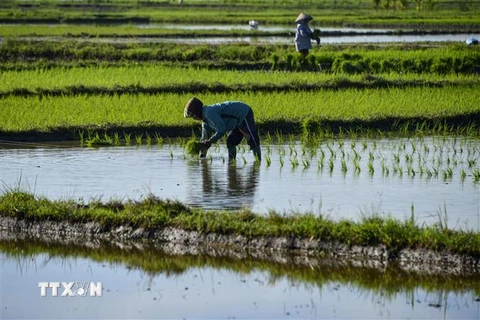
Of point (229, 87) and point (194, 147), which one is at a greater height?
point (229, 87)

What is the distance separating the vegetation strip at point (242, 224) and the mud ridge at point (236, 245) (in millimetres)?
12

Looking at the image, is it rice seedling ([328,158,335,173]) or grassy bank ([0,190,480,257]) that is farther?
rice seedling ([328,158,335,173])

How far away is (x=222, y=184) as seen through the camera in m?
7.79

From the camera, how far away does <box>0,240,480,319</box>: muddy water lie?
478 cm

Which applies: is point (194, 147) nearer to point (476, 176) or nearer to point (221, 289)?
point (476, 176)

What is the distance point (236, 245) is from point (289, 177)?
7.26 feet

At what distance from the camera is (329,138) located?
10266 mm

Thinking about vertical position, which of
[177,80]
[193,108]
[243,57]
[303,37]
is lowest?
[193,108]

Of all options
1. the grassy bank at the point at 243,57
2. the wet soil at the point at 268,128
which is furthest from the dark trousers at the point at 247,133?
the grassy bank at the point at 243,57

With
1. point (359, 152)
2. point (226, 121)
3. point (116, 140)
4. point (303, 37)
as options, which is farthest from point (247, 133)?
point (303, 37)

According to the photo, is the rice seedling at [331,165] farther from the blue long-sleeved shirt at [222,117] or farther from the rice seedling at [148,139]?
the rice seedling at [148,139]

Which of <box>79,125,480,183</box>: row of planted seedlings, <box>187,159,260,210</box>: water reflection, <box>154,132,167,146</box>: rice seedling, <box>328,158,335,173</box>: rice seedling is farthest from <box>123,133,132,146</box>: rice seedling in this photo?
<box>328,158,335,173</box>: rice seedling

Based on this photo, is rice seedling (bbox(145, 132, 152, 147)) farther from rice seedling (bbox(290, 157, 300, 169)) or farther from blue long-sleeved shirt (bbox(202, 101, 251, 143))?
rice seedling (bbox(290, 157, 300, 169))

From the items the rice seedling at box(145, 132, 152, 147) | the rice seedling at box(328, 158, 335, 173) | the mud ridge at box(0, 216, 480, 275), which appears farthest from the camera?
the rice seedling at box(145, 132, 152, 147)
